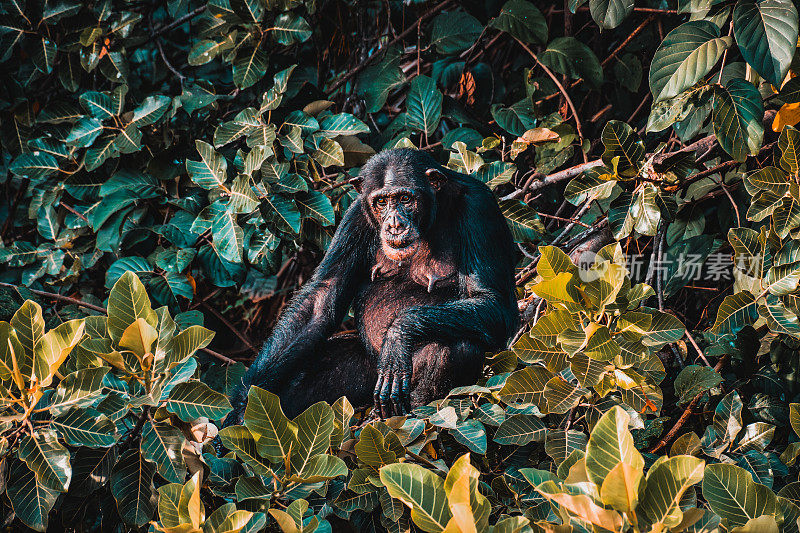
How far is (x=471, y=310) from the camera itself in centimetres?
352

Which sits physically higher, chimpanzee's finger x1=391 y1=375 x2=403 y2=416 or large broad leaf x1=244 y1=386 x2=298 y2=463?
large broad leaf x1=244 y1=386 x2=298 y2=463

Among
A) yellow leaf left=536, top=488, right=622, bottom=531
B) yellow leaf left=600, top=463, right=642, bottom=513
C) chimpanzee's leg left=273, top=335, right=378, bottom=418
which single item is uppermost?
yellow leaf left=600, top=463, right=642, bottom=513

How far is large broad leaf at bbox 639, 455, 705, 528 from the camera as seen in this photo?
1.97 meters

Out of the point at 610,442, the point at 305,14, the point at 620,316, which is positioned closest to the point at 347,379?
the point at 620,316

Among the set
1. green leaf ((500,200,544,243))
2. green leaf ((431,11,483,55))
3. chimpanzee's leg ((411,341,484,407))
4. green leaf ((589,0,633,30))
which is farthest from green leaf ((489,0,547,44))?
chimpanzee's leg ((411,341,484,407))

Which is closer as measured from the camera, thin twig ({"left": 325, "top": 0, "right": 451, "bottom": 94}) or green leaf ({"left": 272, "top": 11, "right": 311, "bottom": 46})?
green leaf ({"left": 272, "top": 11, "right": 311, "bottom": 46})

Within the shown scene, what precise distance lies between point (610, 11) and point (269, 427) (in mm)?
3355

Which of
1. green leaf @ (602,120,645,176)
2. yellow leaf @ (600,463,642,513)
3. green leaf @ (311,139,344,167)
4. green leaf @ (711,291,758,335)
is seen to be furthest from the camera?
green leaf @ (311,139,344,167)

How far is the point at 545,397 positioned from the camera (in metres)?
3.06

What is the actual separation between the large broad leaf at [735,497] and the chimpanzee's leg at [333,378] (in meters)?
1.98

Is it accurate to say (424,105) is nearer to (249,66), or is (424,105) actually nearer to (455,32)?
(455,32)

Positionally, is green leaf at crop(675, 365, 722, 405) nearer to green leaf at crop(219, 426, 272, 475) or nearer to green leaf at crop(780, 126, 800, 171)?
green leaf at crop(780, 126, 800, 171)

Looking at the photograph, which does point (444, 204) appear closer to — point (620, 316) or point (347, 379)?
point (347, 379)

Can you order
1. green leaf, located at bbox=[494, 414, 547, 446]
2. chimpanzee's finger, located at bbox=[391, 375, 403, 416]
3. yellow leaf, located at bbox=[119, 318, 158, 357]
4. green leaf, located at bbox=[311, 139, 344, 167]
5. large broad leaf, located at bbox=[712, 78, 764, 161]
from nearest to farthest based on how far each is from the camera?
1. yellow leaf, located at bbox=[119, 318, 158, 357]
2. green leaf, located at bbox=[494, 414, 547, 446]
3. chimpanzee's finger, located at bbox=[391, 375, 403, 416]
4. large broad leaf, located at bbox=[712, 78, 764, 161]
5. green leaf, located at bbox=[311, 139, 344, 167]
